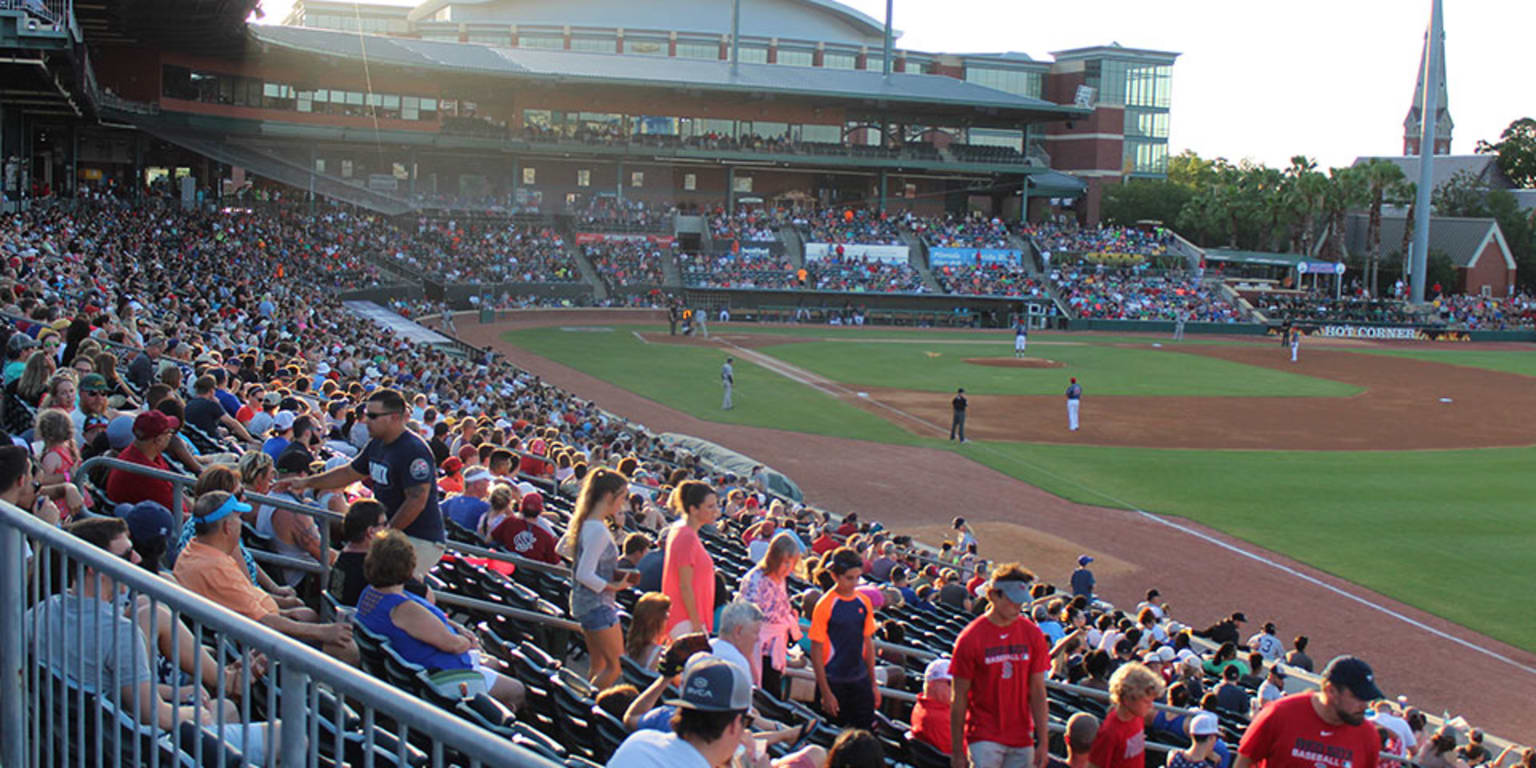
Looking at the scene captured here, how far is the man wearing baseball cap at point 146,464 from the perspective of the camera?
7.94 m

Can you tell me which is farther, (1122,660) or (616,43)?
(616,43)

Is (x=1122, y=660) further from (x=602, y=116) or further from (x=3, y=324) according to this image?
(x=602, y=116)

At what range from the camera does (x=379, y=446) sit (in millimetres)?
7707

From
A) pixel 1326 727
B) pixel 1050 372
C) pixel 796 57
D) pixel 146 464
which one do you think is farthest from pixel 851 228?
pixel 1326 727

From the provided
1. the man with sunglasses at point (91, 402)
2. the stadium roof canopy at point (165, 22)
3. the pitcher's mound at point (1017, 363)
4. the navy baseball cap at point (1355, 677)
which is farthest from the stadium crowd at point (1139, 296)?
the navy baseball cap at point (1355, 677)

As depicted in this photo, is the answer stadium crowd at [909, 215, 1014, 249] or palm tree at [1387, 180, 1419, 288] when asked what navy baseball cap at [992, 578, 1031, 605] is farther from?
palm tree at [1387, 180, 1419, 288]

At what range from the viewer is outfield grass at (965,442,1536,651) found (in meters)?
20.4

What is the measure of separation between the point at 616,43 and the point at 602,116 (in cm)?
2116

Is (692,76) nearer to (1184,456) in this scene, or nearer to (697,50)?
(697,50)

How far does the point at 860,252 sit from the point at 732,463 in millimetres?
48443

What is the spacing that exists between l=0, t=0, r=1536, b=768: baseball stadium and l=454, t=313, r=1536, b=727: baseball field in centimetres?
22

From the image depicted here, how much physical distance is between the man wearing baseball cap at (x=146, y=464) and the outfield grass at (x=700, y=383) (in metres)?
25.0

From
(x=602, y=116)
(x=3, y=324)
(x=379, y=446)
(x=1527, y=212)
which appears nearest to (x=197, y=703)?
(x=379, y=446)

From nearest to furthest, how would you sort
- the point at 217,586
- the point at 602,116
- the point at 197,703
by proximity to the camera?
the point at 197,703
the point at 217,586
the point at 602,116
